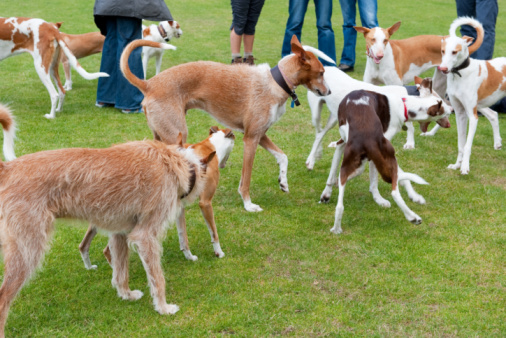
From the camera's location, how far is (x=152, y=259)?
3582 millimetres

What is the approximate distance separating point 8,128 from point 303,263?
7.56 feet

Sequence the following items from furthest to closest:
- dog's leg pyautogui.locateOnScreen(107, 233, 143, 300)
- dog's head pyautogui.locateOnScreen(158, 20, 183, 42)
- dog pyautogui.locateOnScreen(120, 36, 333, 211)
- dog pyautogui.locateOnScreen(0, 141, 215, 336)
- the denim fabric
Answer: dog's head pyautogui.locateOnScreen(158, 20, 183, 42) → the denim fabric → dog pyautogui.locateOnScreen(120, 36, 333, 211) → dog's leg pyautogui.locateOnScreen(107, 233, 143, 300) → dog pyautogui.locateOnScreen(0, 141, 215, 336)

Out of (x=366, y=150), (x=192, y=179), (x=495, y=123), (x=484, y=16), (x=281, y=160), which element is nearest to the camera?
(x=192, y=179)

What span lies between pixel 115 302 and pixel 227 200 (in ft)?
6.50

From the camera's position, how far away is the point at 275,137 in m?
7.35

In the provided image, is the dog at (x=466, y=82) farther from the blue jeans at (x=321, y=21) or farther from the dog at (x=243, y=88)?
the blue jeans at (x=321, y=21)

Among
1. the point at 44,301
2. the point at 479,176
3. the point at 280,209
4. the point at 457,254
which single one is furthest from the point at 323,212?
the point at 44,301

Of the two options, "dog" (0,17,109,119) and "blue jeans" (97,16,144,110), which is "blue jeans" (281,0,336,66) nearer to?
"blue jeans" (97,16,144,110)

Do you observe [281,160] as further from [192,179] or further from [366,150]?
[192,179]

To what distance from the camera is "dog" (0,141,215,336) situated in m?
3.17

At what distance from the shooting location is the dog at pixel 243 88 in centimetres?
502

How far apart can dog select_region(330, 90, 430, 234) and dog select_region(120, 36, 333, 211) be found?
47 centimetres

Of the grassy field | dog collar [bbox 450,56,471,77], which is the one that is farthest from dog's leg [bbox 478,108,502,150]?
dog collar [bbox 450,56,471,77]

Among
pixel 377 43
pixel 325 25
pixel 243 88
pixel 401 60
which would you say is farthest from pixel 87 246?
pixel 325 25
